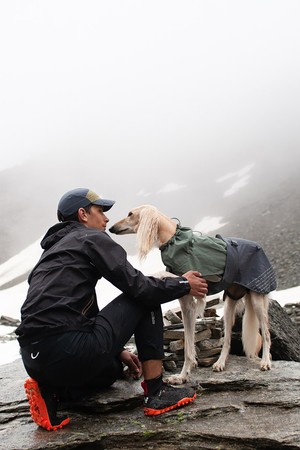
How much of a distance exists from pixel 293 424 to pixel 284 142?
292 ft

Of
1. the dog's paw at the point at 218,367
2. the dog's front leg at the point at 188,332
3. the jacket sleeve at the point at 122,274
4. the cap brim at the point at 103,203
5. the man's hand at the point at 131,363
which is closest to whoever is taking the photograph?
the jacket sleeve at the point at 122,274

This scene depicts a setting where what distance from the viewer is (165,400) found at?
226 inches

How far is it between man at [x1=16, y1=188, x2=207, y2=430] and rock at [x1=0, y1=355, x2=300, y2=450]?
25cm

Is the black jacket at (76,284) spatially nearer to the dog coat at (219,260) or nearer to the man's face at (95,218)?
the man's face at (95,218)

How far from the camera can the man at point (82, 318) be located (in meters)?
5.14

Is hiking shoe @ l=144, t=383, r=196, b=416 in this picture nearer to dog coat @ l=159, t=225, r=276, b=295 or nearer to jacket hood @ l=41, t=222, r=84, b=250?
dog coat @ l=159, t=225, r=276, b=295

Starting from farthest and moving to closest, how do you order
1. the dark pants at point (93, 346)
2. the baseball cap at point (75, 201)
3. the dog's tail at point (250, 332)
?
the dog's tail at point (250, 332) → the baseball cap at point (75, 201) → the dark pants at point (93, 346)

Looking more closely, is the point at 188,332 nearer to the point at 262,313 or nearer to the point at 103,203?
the point at 262,313

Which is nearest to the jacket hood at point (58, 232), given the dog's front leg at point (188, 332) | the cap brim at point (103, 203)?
the cap brim at point (103, 203)

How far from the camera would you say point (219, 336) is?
8.14 metres

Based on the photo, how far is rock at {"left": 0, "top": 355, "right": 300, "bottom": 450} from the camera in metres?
5.16

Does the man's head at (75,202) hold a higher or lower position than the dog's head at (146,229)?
higher

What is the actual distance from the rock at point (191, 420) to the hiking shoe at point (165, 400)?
0.08 m

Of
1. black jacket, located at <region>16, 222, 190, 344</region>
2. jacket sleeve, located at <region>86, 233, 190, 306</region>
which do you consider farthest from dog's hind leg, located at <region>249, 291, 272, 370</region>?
jacket sleeve, located at <region>86, 233, 190, 306</region>
